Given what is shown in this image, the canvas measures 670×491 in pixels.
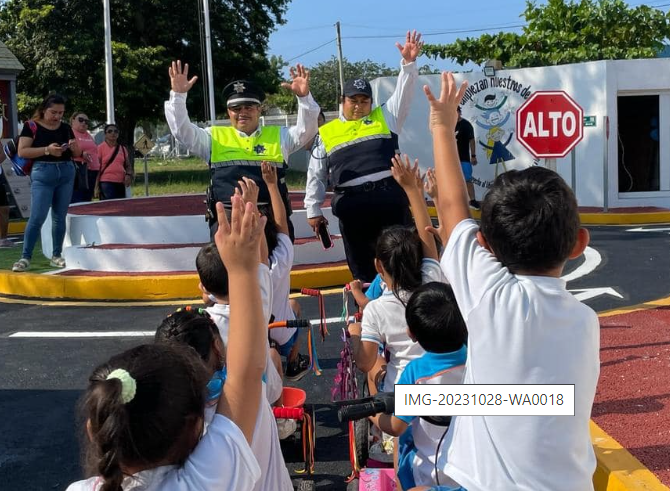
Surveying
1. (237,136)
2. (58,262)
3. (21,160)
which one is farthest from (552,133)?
(58,262)

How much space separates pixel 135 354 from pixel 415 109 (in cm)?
1562

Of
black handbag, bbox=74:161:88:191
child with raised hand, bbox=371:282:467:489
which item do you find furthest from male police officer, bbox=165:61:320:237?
black handbag, bbox=74:161:88:191

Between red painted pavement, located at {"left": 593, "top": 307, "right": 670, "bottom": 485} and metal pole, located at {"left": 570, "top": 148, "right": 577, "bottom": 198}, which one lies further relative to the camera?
metal pole, located at {"left": 570, "top": 148, "right": 577, "bottom": 198}

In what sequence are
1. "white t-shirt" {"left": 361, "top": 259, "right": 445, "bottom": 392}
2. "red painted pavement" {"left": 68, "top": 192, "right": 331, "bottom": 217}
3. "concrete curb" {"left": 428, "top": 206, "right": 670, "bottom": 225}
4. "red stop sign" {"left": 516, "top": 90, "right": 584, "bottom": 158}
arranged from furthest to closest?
"concrete curb" {"left": 428, "top": 206, "right": 670, "bottom": 225}, "red painted pavement" {"left": 68, "top": 192, "right": 331, "bottom": 217}, "red stop sign" {"left": 516, "top": 90, "right": 584, "bottom": 158}, "white t-shirt" {"left": 361, "top": 259, "right": 445, "bottom": 392}

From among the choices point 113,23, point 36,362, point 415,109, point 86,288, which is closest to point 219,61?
point 113,23

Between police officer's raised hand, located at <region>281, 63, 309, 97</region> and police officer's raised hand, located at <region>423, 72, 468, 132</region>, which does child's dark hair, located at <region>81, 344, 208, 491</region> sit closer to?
police officer's raised hand, located at <region>423, 72, 468, 132</region>

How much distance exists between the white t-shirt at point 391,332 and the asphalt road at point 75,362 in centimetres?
75

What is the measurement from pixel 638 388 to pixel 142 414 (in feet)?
11.9

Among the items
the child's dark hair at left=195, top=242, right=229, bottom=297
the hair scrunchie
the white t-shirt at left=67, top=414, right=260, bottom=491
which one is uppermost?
the child's dark hair at left=195, top=242, right=229, bottom=297

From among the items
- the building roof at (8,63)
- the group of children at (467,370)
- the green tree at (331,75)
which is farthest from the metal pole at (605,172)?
the green tree at (331,75)

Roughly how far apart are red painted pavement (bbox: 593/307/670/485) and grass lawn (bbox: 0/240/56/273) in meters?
6.47

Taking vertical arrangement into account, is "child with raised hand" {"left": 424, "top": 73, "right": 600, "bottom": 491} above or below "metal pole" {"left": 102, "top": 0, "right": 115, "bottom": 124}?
below

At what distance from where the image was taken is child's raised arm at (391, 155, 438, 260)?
382 centimetres

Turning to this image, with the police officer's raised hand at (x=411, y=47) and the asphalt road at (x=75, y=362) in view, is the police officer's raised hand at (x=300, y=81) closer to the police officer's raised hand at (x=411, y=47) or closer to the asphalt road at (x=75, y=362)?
the police officer's raised hand at (x=411, y=47)
